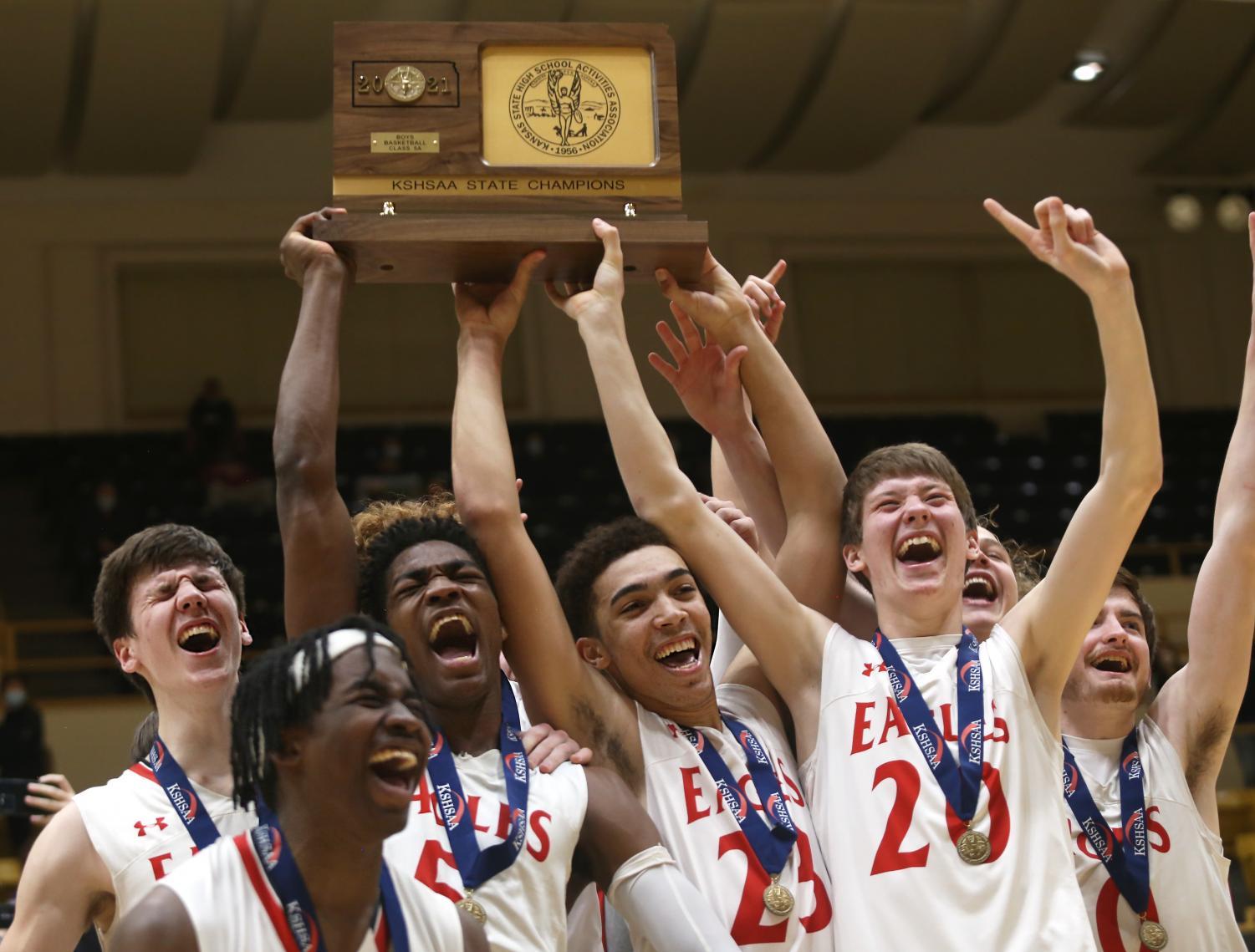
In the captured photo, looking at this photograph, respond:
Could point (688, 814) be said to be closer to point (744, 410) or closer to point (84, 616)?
point (744, 410)

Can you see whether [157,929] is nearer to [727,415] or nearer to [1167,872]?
[727,415]

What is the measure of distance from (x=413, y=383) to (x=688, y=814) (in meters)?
13.0

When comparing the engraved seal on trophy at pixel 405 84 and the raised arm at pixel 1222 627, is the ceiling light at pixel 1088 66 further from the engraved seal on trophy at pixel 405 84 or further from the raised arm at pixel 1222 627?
the engraved seal on trophy at pixel 405 84

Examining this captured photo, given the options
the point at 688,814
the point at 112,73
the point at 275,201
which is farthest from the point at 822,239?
the point at 688,814

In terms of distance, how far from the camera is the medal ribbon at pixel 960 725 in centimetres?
340

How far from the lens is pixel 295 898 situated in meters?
2.49

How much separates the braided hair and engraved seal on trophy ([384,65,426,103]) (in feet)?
4.78

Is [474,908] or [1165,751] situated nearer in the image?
[474,908]

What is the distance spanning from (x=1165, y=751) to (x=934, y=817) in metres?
1.03

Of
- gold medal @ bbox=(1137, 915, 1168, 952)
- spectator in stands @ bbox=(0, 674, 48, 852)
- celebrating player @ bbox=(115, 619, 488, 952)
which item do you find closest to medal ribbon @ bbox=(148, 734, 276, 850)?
celebrating player @ bbox=(115, 619, 488, 952)

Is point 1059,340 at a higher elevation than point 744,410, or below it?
higher

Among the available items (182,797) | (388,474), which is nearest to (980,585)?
(182,797)

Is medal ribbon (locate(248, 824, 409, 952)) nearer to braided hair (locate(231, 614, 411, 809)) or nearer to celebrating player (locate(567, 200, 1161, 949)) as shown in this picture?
braided hair (locate(231, 614, 411, 809))

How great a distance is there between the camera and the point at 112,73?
Result: 13391 mm
